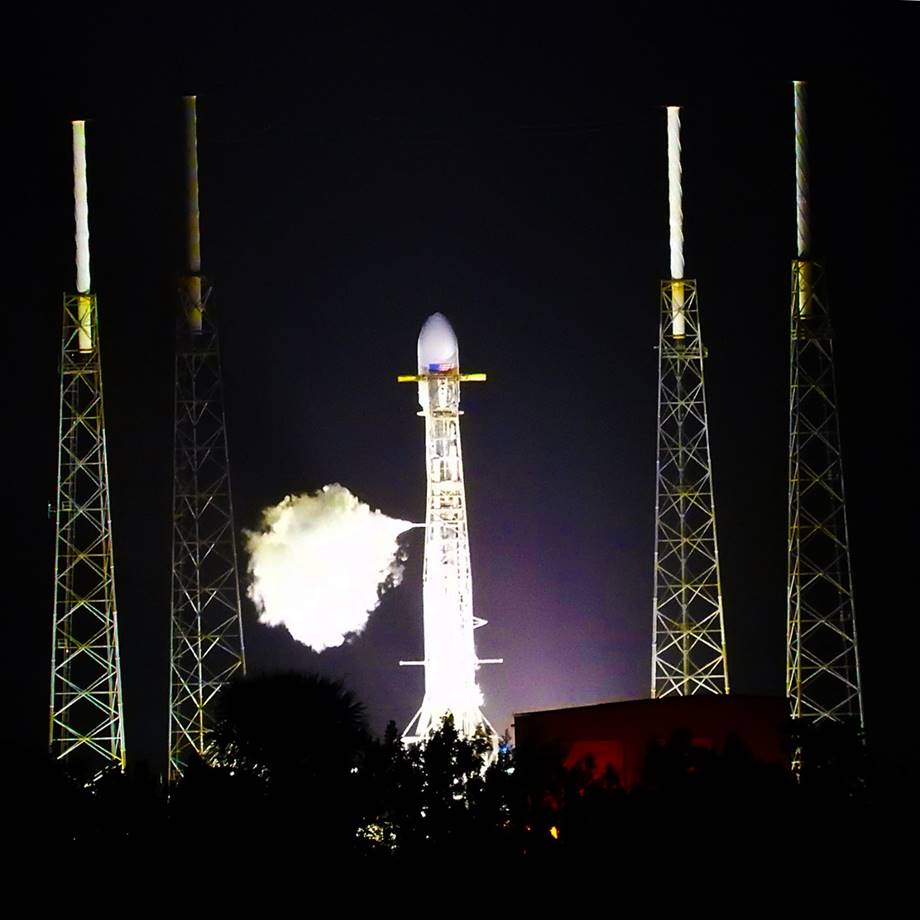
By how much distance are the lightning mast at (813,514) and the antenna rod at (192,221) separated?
8985 millimetres

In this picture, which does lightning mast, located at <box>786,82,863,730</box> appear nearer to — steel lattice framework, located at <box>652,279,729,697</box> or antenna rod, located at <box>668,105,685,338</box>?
steel lattice framework, located at <box>652,279,729,697</box>

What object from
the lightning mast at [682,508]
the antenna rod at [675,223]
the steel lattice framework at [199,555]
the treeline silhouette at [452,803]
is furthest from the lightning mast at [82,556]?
the antenna rod at [675,223]

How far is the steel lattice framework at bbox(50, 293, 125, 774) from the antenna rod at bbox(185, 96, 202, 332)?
149cm

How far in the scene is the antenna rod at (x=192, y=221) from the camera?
3459 cm

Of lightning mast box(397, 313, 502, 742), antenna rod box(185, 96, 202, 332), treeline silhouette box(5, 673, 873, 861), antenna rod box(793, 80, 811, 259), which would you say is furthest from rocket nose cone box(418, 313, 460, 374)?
treeline silhouette box(5, 673, 873, 861)

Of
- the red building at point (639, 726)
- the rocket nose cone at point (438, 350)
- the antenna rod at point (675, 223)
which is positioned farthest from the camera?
the rocket nose cone at point (438, 350)

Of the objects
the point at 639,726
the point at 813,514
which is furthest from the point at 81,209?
the point at 813,514

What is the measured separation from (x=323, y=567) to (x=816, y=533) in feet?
26.3

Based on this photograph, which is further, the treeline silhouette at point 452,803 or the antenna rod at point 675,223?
the antenna rod at point 675,223

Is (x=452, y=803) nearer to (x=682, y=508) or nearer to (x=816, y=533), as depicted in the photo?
(x=682, y=508)

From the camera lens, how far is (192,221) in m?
34.9

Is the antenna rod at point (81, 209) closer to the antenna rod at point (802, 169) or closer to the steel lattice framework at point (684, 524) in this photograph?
the steel lattice framework at point (684, 524)

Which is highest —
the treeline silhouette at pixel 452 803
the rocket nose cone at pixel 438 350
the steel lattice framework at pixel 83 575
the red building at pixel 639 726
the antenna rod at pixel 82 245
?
the antenna rod at pixel 82 245

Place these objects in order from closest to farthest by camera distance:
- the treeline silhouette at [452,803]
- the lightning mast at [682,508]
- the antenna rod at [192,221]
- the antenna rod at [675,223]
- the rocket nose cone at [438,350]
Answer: the treeline silhouette at [452,803], the antenna rod at [192,221], the lightning mast at [682,508], the antenna rod at [675,223], the rocket nose cone at [438,350]
